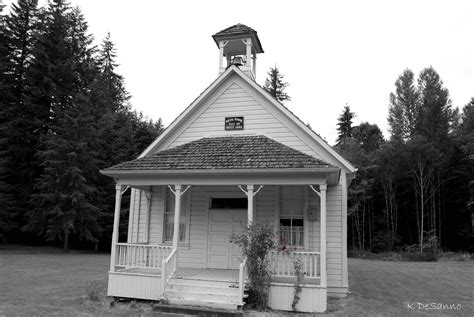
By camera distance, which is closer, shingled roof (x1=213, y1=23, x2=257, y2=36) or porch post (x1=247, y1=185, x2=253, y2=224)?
porch post (x1=247, y1=185, x2=253, y2=224)

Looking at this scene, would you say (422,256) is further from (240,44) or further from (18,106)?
(18,106)

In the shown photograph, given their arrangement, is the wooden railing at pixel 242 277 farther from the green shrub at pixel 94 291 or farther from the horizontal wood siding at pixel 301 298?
the green shrub at pixel 94 291

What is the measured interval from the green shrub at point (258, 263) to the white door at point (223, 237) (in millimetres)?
2644

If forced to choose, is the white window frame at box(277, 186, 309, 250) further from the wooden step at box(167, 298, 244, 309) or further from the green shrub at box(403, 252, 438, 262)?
the green shrub at box(403, 252, 438, 262)

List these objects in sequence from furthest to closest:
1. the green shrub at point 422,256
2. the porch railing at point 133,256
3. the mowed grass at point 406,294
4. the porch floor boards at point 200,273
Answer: the green shrub at point 422,256, the porch railing at point 133,256, the porch floor boards at point 200,273, the mowed grass at point 406,294

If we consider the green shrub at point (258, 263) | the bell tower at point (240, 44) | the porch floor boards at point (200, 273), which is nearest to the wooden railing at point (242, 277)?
the green shrub at point (258, 263)

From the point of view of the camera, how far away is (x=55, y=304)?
924 centimetres

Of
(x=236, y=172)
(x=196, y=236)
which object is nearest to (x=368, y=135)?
(x=196, y=236)

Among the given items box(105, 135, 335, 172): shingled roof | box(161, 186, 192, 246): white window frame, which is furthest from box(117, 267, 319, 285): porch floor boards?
box(105, 135, 335, 172): shingled roof

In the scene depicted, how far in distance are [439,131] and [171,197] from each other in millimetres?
28664

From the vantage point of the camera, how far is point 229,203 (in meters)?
12.3

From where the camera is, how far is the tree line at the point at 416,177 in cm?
3116

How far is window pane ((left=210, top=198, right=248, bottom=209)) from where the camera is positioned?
40.1 feet

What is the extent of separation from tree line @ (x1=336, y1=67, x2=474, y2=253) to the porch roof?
22258mm
